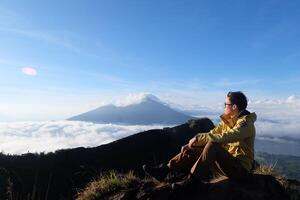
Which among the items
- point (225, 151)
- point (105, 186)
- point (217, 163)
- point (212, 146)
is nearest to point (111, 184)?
point (105, 186)

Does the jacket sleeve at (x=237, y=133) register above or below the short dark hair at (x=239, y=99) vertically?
below

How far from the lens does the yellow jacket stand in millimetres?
8797

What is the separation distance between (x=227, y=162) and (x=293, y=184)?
108 inches

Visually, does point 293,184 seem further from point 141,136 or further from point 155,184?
point 141,136

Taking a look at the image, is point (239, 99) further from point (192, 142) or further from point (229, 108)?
point (192, 142)

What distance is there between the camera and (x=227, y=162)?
888cm

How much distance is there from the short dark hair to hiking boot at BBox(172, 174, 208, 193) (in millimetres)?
1859

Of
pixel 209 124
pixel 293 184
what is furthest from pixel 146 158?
pixel 293 184

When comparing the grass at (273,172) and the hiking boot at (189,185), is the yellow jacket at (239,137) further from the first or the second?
the grass at (273,172)

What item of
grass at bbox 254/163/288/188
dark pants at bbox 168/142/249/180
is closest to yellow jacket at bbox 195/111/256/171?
dark pants at bbox 168/142/249/180

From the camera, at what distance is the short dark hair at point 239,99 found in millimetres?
9227

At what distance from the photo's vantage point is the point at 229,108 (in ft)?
30.6

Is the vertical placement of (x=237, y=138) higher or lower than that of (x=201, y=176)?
higher

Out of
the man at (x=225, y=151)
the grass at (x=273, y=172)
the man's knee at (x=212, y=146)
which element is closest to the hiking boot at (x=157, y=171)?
the man at (x=225, y=151)
